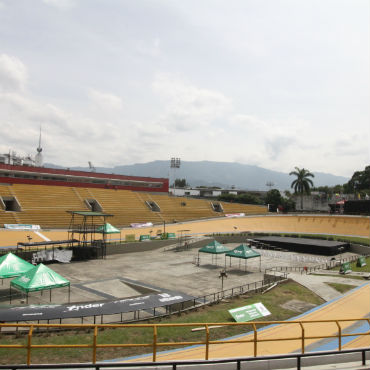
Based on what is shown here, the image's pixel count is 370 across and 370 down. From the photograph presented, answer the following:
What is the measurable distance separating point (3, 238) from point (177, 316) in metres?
31.5

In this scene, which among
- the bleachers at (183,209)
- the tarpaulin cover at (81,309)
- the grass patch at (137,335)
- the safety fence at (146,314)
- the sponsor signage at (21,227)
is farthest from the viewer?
the bleachers at (183,209)

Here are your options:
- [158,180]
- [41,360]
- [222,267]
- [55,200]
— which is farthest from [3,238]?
[158,180]

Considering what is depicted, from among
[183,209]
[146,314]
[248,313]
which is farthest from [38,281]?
[183,209]

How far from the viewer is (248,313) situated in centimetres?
1523

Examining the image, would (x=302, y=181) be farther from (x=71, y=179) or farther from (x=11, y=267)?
(x=11, y=267)

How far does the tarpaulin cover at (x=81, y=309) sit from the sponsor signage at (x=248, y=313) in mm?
2889

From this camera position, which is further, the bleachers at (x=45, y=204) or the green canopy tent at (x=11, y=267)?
the bleachers at (x=45, y=204)

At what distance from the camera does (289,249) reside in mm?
45250

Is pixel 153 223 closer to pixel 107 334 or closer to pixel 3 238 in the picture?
pixel 3 238

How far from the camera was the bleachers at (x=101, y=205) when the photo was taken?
2011 inches

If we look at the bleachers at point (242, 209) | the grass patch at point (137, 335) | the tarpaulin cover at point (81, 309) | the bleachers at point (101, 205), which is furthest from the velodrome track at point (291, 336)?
the bleachers at point (242, 209)

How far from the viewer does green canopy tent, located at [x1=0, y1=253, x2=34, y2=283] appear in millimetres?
19750

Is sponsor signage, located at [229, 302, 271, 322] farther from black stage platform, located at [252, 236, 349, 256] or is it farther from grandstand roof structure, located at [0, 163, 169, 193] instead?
grandstand roof structure, located at [0, 163, 169, 193]

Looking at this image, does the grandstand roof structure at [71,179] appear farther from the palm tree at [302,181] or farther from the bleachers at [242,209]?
the palm tree at [302,181]
